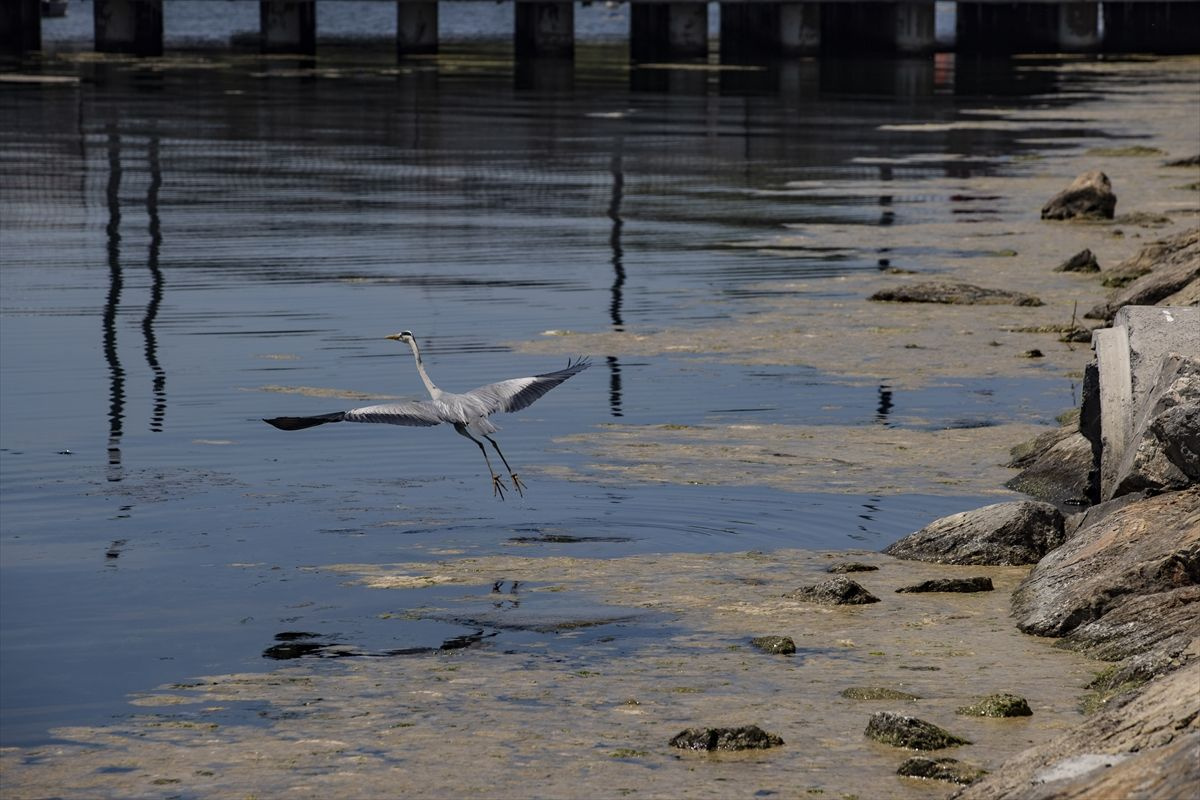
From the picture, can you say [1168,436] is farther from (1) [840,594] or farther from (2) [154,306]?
(2) [154,306]

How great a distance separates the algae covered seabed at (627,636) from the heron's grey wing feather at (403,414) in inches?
32.0

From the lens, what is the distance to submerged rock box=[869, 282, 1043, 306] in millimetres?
17891

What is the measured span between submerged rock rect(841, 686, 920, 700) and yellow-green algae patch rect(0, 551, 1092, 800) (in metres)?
0.04

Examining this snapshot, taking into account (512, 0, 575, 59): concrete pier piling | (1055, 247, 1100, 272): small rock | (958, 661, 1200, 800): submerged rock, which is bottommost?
(958, 661, 1200, 800): submerged rock

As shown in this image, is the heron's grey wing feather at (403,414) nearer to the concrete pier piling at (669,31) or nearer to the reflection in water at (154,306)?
the reflection in water at (154,306)

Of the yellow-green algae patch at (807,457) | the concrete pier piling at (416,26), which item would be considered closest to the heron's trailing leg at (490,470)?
the yellow-green algae patch at (807,457)

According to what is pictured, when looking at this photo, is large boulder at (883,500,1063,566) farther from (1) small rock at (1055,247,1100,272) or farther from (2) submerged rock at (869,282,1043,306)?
(1) small rock at (1055,247,1100,272)

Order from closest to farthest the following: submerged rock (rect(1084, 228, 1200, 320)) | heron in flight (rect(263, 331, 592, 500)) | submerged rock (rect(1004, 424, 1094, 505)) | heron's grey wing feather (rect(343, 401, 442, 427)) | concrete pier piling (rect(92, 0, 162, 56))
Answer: heron's grey wing feather (rect(343, 401, 442, 427)), heron in flight (rect(263, 331, 592, 500)), submerged rock (rect(1004, 424, 1094, 505)), submerged rock (rect(1084, 228, 1200, 320)), concrete pier piling (rect(92, 0, 162, 56))

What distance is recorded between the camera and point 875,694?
784cm

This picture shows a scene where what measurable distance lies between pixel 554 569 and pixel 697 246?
1223 cm

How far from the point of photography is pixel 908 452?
12.3 m

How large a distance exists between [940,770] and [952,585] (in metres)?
2.57

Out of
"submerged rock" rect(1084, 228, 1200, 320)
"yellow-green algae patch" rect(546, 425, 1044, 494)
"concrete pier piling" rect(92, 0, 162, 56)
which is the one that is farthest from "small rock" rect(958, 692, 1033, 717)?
"concrete pier piling" rect(92, 0, 162, 56)

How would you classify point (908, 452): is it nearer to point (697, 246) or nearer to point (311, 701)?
point (311, 701)
